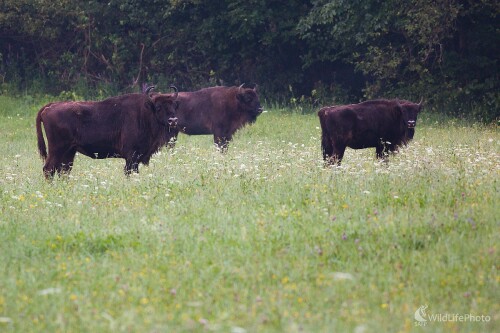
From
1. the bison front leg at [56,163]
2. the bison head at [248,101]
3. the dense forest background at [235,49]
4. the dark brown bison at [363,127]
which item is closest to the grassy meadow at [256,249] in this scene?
the bison front leg at [56,163]

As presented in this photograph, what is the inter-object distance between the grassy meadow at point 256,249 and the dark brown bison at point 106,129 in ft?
4.74

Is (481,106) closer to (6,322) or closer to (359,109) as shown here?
(359,109)

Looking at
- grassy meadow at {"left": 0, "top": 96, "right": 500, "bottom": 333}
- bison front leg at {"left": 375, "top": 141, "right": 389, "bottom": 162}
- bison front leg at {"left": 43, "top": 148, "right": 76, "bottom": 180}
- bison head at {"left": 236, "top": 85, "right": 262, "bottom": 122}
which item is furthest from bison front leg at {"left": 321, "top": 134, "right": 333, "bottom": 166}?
bison head at {"left": 236, "top": 85, "right": 262, "bottom": 122}

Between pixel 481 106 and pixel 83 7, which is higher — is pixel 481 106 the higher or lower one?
the lower one

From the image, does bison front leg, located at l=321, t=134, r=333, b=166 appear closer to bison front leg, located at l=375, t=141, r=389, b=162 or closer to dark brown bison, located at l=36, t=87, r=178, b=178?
bison front leg, located at l=375, t=141, r=389, b=162

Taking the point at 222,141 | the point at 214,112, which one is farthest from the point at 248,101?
the point at 222,141

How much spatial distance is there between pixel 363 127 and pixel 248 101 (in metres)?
5.72

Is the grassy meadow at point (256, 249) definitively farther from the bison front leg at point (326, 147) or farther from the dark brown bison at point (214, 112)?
the dark brown bison at point (214, 112)

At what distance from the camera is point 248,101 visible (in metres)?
18.9

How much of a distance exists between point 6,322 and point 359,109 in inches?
340

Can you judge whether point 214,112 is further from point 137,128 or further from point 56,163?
point 56,163

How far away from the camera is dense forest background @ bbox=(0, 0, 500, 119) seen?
81.1 ft

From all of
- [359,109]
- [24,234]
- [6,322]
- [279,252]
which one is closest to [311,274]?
[279,252]

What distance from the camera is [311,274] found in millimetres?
6930
